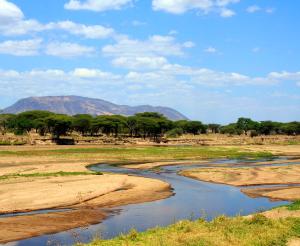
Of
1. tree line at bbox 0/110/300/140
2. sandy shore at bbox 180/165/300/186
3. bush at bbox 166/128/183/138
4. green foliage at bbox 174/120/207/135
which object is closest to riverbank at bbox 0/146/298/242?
sandy shore at bbox 180/165/300/186

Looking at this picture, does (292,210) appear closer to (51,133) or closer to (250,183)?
(250,183)

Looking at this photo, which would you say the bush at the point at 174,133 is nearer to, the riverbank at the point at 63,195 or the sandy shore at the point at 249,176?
the sandy shore at the point at 249,176

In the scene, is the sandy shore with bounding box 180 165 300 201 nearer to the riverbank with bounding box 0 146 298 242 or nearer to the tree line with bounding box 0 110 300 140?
the riverbank with bounding box 0 146 298 242

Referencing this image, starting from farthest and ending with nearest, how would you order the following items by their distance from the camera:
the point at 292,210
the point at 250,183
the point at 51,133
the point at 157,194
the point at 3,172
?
the point at 51,133 < the point at 3,172 < the point at 250,183 < the point at 157,194 < the point at 292,210

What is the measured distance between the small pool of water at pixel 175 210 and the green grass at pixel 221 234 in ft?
11.0

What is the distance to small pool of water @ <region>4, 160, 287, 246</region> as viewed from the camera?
2519 cm

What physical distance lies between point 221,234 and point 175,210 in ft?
35.8

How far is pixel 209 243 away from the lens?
67.7 feet

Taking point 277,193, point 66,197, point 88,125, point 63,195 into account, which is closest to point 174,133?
point 88,125

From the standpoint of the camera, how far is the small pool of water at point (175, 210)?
2519 cm

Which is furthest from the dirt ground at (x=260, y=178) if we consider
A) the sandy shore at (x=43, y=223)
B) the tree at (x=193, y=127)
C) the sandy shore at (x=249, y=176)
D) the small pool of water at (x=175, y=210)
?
the tree at (x=193, y=127)

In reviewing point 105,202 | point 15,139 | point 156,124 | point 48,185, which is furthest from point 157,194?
point 156,124

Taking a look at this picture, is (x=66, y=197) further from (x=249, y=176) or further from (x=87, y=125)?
(x=87, y=125)

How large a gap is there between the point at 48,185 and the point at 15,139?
7992cm
